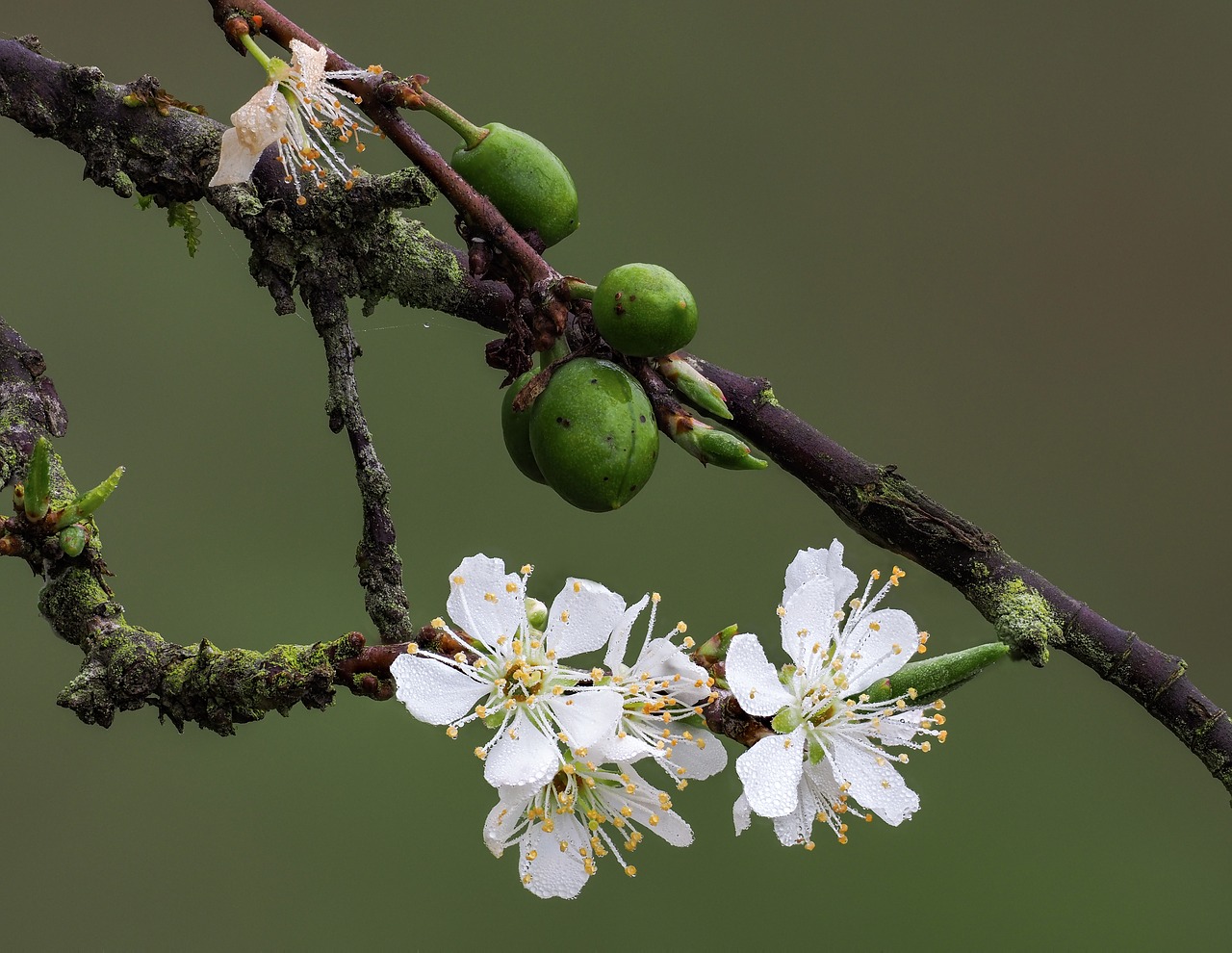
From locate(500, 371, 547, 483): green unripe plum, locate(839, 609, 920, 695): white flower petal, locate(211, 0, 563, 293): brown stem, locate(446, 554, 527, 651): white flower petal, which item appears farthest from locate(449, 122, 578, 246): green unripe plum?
locate(839, 609, 920, 695): white flower petal

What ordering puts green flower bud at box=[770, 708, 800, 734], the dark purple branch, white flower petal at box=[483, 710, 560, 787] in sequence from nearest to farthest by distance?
white flower petal at box=[483, 710, 560, 787]
green flower bud at box=[770, 708, 800, 734]
the dark purple branch

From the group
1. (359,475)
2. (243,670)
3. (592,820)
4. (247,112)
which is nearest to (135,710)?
(243,670)

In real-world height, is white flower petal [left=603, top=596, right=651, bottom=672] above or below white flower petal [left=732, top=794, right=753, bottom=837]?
above

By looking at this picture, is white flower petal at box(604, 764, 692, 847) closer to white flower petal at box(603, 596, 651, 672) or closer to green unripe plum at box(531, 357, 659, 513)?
white flower petal at box(603, 596, 651, 672)

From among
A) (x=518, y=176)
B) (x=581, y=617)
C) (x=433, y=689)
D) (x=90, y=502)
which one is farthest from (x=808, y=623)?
(x=90, y=502)

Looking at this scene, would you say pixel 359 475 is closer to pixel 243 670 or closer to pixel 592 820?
pixel 243 670

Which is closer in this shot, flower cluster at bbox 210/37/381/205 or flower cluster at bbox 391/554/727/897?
flower cluster at bbox 391/554/727/897

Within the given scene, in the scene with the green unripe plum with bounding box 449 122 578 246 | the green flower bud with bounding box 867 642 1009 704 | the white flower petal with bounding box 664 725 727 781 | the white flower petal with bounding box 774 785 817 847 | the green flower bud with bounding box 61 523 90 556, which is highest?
the green unripe plum with bounding box 449 122 578 246

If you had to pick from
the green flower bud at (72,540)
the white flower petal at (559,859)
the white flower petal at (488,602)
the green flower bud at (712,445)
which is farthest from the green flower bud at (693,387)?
the green flower bud at (72,540)
